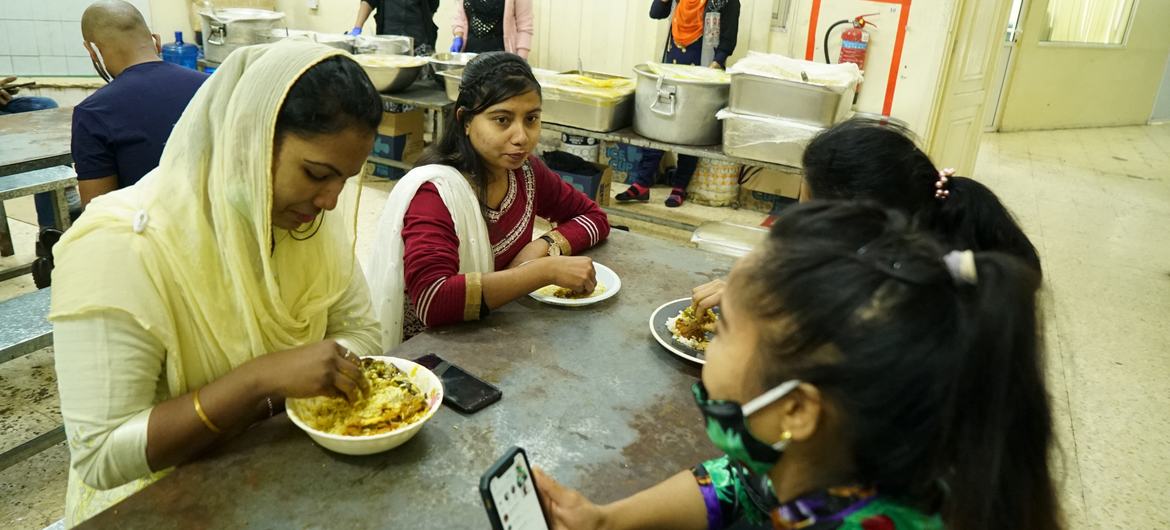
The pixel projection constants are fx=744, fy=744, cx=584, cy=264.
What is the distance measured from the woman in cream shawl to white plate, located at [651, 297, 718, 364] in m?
0.67

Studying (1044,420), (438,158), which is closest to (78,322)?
(438,158)

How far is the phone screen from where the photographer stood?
0.96 meters

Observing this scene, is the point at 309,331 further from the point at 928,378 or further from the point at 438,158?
the point at 928,378

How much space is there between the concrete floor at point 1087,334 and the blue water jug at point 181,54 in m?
1.87

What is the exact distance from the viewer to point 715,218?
5.43 metres

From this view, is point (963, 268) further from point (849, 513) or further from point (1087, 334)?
point (1087, 334)

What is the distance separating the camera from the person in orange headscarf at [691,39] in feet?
16.4

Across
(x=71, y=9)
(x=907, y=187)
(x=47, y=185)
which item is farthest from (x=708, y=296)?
(x=71, y=9)

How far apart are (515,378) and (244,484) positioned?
0.53 m

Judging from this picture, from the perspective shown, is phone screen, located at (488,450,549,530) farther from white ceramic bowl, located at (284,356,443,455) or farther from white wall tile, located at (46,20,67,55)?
white wall tile, located at (46,20,67,55)

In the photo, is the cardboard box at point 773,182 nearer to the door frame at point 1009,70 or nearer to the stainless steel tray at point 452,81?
the stainless steel tray at point 452,81

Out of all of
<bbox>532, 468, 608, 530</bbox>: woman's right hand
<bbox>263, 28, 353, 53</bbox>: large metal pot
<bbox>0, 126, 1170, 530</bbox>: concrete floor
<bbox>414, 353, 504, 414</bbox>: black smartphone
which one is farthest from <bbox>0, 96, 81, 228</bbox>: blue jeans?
<bbox>532, 468, 608, 530</bbox>: woman's right hand

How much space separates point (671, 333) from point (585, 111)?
2669 millimetres

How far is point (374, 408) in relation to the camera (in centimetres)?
126
